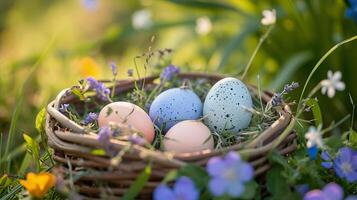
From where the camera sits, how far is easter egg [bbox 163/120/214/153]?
124 cm

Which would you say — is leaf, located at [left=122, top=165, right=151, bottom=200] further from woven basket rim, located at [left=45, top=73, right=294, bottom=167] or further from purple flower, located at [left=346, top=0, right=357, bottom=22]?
purple flower, located at [left=346, top=0, right=357, bottom=22]

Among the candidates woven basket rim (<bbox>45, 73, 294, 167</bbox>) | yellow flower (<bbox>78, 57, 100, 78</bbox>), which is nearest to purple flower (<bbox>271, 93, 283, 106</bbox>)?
woven basket rim (<bbox>45, 73, 294, 167</bbox>)

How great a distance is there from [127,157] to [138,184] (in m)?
0.06

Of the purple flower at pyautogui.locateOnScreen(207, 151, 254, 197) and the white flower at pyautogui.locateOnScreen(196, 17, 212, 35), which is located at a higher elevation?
the white flower at pyautogui.locateOnScreen(196, 17, 212, 35)

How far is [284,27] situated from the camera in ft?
7.53

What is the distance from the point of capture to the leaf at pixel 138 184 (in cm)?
110

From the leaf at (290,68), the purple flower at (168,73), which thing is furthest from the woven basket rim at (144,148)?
the leaf at (290,68)

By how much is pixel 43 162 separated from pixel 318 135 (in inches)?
24.5

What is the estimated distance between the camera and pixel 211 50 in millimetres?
2633

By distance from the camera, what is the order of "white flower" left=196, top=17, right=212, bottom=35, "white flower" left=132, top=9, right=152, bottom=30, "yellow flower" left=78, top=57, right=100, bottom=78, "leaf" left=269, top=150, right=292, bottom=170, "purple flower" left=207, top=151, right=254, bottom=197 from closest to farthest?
"purple flower" left=207, top=151, right=254, bottom=197
"leaf" left=269, top=150, right=292, bottom=170
"yellow flower" left=78, top=57, right=100, bottom=78
"white flower" left=196, top=17, right=212, bottom=35
"white flower" left=132, top=9, right=152, bottom=30

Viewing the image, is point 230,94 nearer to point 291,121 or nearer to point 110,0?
point 291,121

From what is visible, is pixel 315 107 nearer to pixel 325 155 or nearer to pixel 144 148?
pixel 325 155

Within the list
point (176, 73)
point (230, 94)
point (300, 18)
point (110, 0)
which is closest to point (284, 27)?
point (300, 18)

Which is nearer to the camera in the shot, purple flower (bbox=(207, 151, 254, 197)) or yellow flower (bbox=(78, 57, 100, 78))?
purple flower (bbox=(207, 151, 254, 197))
